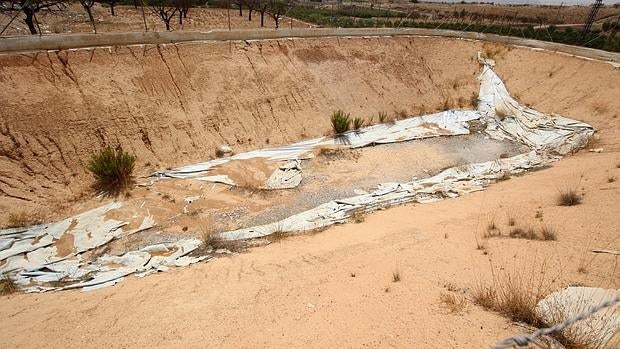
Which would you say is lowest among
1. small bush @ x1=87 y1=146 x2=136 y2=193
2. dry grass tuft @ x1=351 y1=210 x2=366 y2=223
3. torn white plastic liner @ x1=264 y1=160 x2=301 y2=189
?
dry grass tuft @ x1=351 y1=210 x2=366 y2=223

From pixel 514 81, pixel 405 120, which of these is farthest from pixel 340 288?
pixel 514 81

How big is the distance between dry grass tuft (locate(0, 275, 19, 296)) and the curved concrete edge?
264 inches

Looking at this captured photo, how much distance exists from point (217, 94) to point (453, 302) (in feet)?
35.1

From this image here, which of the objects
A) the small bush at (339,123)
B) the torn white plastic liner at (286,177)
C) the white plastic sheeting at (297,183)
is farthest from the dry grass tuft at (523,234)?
the small bush at (339,123)

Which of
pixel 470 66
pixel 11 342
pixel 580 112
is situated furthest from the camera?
pixel 470 66

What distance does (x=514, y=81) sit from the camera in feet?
55.8

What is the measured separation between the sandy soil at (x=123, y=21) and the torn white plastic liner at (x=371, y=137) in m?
10.1

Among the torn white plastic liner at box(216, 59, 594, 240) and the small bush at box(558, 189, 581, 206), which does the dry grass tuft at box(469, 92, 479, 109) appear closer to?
the torn white plastic liner at box(216, 59, 594, 240)

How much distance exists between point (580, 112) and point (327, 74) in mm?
9801

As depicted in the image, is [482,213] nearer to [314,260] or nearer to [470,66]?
[314,260]

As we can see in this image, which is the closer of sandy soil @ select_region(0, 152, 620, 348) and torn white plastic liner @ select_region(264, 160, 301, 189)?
sandy soil @ select_region(0, 152, 620, 348)

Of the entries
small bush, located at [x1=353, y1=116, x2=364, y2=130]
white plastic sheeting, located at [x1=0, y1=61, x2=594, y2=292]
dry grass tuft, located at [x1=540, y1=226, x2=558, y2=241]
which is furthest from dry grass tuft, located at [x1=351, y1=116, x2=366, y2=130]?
dry grass tuft, located at [x1=540, y1=226, x2=558, y2=241]

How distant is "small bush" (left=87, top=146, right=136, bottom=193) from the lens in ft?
30.6

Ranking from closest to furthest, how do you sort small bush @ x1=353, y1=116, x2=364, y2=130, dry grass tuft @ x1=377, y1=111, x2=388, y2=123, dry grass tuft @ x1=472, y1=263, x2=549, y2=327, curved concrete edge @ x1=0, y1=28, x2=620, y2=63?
dry grass tuft @ x1=472, y1=263, x2=549, y2=327 → curved concrete edge @ x1=0, y1=28, x2=620, y2=63 → small bush @ x1=353, y1=116, x2=364, y2=130 → dry grass tuft @ x1=377, y1=111, x2=388, y2=123
